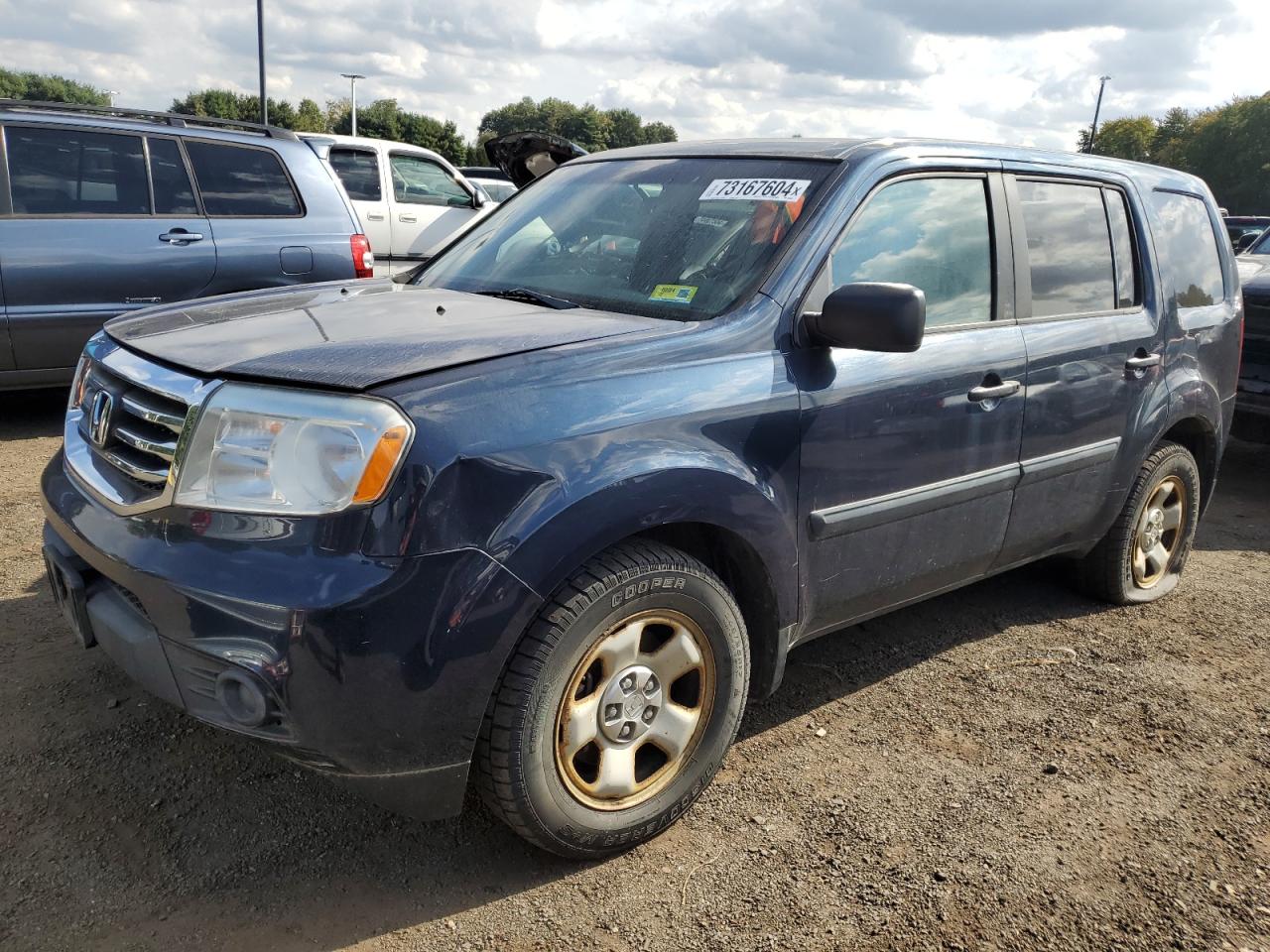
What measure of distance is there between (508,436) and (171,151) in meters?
5.37

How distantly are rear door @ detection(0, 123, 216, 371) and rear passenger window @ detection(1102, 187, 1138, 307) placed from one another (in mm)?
5009

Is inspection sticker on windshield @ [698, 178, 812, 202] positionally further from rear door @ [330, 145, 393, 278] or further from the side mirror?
rear door @ [330, 145, 393, 278]

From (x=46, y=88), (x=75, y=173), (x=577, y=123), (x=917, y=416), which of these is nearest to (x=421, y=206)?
(x=75, y=173)

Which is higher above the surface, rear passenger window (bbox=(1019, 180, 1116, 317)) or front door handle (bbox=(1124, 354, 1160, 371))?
rear passenger window (bbox=(1019, 180, 1116, 317))

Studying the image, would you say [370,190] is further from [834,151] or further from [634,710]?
[634,710]

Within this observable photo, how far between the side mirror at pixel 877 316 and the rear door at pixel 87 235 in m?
4.88

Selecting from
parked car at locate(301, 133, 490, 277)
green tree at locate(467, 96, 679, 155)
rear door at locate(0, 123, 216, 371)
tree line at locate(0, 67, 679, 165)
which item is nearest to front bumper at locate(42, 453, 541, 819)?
rear door at locate(0, 123, 216, 371)

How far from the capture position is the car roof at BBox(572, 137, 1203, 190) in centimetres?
315

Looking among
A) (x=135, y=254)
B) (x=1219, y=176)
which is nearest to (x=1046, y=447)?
(x=135, y=254)

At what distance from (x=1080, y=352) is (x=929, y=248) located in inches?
31.8

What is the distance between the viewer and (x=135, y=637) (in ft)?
Answer: 7.56

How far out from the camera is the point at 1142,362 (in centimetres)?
391

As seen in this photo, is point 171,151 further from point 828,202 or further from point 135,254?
point 828,202

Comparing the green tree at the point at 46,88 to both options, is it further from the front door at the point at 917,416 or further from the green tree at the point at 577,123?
the front door at the point at 917,416
